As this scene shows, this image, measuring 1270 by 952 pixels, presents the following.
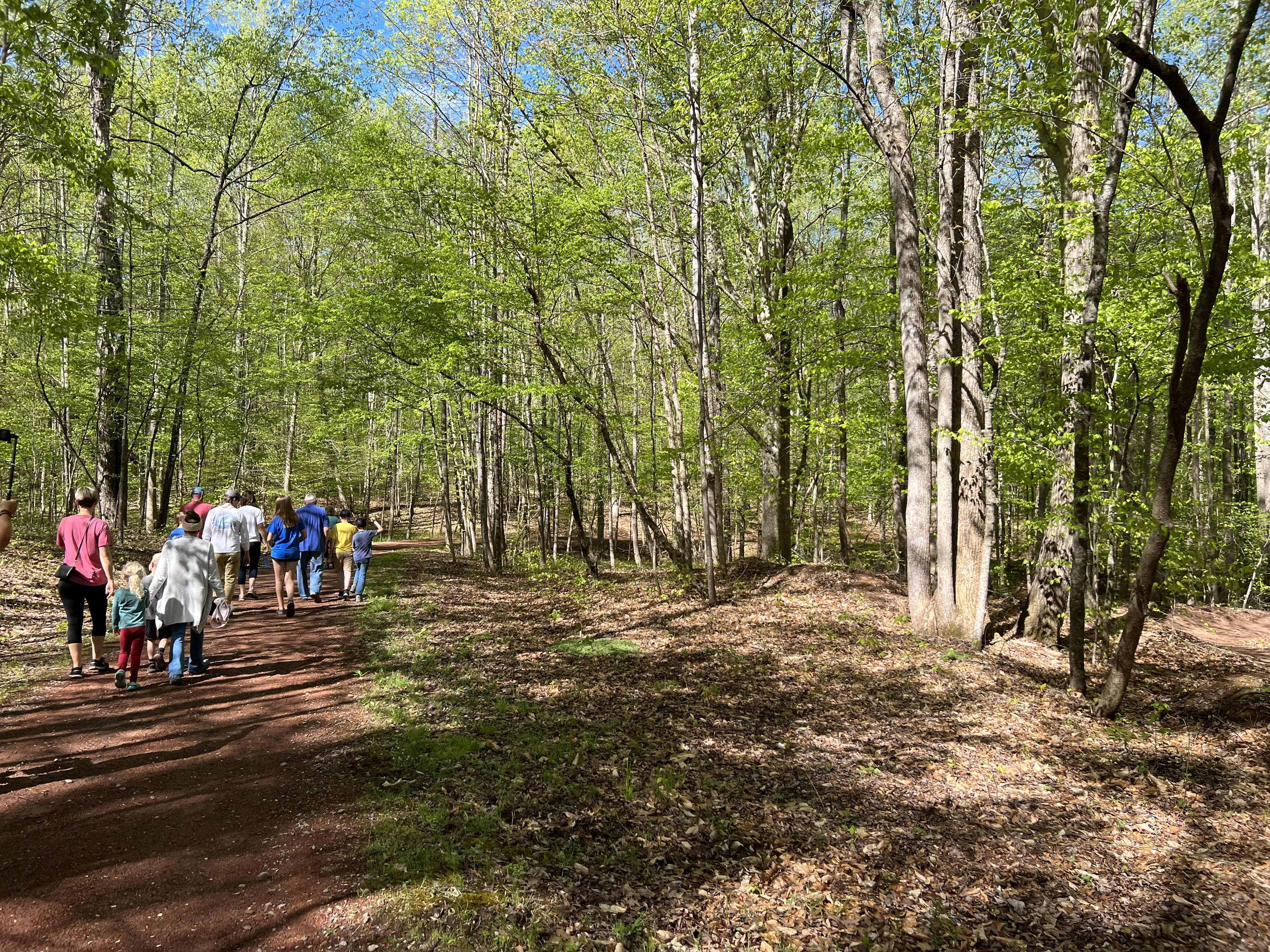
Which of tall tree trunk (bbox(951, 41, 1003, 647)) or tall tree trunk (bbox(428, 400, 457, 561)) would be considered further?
tall tree trunk (bbox(428, 400, 457, 561))

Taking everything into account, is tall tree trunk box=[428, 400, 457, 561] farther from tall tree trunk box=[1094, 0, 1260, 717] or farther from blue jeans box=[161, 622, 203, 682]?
tall tree trunk box=[1094, 0, 1260, 717]

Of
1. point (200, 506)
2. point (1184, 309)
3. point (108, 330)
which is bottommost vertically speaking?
point (200, 506)

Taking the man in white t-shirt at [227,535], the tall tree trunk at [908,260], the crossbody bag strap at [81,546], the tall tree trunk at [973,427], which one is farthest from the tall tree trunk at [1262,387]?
the crossbody bag strap at [81,546]

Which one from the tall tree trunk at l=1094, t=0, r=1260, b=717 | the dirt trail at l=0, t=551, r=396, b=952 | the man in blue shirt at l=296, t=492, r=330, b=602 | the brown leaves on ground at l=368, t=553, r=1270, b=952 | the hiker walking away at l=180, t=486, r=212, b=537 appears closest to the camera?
the dirt trail at l=0, t=551, r=396, b=952

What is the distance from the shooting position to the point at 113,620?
6.68 metres

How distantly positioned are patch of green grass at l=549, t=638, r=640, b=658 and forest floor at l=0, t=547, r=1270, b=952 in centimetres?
22

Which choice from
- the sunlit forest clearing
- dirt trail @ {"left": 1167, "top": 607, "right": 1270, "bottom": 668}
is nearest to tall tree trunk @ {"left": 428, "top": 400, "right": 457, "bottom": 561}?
the sunlit forest clearing

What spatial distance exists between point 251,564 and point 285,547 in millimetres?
2188

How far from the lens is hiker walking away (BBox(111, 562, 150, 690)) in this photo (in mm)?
6633

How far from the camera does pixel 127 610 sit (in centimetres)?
664

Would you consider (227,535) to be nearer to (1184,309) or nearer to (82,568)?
(82,568)

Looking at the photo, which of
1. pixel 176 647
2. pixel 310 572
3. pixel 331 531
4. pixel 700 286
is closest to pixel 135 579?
pixel 176 647

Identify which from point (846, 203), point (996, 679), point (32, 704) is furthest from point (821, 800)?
point (846, 203)

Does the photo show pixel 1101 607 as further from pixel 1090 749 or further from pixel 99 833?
pixel 99 833
